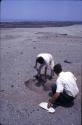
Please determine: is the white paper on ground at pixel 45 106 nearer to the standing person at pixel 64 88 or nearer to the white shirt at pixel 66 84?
the standing person at pixel 64 88

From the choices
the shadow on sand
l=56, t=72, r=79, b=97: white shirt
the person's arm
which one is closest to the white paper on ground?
the person's arm

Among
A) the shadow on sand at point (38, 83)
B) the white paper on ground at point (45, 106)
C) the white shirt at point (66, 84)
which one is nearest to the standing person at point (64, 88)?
the white shirt at point (66, 84)

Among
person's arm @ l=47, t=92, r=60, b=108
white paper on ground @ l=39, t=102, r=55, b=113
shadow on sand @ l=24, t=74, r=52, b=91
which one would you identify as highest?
person's arm @ l=47, t=92, r=60, b=108

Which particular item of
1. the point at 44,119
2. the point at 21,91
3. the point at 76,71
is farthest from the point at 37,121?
the point at 76,71

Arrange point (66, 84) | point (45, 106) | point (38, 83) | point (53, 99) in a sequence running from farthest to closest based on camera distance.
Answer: point (38, 83)
point (45, 106)
point (53, 99)
point (66, 84)

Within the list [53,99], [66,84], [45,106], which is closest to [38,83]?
[45,106]

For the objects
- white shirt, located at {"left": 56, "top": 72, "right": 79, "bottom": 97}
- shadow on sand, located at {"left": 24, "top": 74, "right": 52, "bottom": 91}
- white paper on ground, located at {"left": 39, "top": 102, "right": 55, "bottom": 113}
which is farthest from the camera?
shadow on sand, located at {"left": 24, "top": 74, "right": 52, "bottom": 91}

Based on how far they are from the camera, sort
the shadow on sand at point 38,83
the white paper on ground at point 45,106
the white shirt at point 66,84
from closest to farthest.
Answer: the white shirt at point 66,84, the white paper on ground at point 45,106, the shadow on sand at point 38,83

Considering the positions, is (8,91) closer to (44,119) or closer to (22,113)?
(22,113)

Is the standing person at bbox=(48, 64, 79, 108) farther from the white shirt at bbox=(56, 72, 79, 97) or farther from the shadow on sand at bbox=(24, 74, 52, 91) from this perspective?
the shadow on sand at bbox=(24, 74, 52, 91)

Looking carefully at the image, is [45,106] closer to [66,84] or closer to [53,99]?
[53,99]

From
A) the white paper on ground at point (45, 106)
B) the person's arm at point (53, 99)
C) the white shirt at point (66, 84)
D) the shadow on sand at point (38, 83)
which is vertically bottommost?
the white paper on ground at point (45, 106)

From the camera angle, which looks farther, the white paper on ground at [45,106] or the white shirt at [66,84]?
the white paper on ground at [45,106]

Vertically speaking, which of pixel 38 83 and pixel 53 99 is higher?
pixel 53 99
